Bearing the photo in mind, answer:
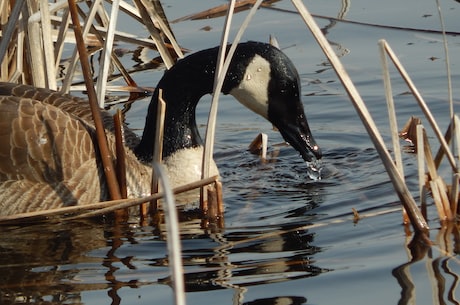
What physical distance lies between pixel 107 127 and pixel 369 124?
8.39 ft

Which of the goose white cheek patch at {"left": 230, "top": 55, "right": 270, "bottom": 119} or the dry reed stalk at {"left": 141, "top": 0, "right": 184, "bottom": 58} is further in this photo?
the dry reed stalk at {"left": 141, "top": 0, "right": 184, "bottom": 58}

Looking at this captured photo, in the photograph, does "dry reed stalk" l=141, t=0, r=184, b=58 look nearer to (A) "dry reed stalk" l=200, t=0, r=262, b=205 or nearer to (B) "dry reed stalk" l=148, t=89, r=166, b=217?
(B) "dry reed stalk" l=148, t=89, r=166, b=217

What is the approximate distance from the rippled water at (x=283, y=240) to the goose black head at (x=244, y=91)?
1.61ft

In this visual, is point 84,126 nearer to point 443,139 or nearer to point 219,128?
point 219,128

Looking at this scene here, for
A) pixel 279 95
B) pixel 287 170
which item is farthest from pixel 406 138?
pixel 279 95

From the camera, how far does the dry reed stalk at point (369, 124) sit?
18.3 ft

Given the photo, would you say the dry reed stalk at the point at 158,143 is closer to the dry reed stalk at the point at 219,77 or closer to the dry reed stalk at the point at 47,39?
the dry reed stalk at the point at 219,77

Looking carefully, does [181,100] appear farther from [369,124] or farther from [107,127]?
[369,124]

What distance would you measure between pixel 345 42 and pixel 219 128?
2.28 meters

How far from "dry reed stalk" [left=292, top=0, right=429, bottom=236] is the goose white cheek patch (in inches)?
67.2

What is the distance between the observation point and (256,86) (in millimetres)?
7492

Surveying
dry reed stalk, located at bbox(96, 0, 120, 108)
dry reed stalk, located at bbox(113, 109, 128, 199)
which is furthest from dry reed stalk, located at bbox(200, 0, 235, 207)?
dry reed stalk, located at bbox(96, 0, 120, 108)

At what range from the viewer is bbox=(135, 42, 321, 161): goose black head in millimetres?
7363

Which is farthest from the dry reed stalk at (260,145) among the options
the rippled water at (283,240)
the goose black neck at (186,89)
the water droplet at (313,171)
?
the goose black neck at (186,89)
